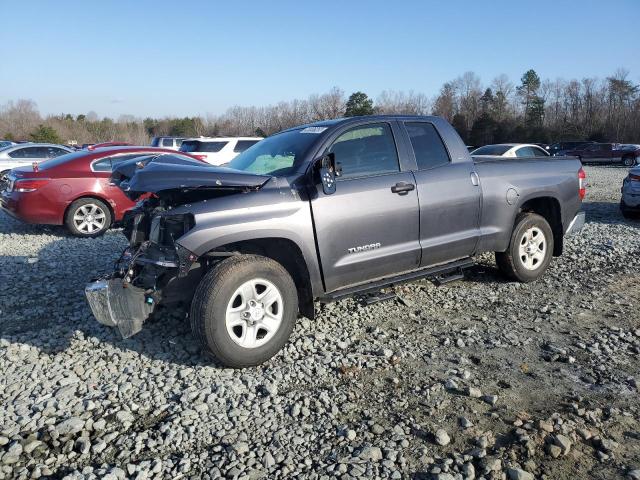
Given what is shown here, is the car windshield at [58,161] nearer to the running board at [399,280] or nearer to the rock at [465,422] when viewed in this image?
the running board at [399,280]

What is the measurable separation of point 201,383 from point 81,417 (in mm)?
803

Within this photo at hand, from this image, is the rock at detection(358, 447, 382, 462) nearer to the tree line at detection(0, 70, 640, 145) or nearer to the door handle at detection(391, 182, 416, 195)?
the door handle at detection(391, 182, 416, 195)

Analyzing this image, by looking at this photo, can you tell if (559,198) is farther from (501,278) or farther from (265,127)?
(265,127)

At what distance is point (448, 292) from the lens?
18.4ft

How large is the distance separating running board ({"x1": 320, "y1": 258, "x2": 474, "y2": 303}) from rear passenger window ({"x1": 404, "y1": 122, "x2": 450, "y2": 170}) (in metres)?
1.01

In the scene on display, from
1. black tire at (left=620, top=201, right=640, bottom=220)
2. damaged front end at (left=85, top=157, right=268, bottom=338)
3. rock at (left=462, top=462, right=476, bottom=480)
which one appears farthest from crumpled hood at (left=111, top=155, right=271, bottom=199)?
black tire at (left=620, top=201, right=640, bottom=220)

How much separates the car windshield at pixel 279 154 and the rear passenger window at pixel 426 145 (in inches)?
40.2

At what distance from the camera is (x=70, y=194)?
879cm

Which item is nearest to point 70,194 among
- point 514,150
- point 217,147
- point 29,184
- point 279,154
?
point 29,184

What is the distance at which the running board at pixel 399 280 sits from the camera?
169 inches

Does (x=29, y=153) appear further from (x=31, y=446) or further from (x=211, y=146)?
(x=31, y=446)

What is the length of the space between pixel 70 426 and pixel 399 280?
9.36 feet

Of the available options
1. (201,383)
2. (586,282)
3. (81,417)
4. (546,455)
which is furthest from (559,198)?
(81,417)

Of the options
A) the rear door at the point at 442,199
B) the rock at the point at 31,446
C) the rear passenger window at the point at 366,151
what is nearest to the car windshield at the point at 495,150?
the rear door at the point at 442,199
